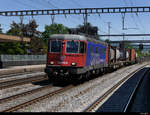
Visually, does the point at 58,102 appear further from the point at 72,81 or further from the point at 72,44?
the point at 72,81

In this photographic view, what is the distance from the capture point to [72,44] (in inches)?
596

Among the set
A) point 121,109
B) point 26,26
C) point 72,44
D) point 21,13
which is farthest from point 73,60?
point 26,26

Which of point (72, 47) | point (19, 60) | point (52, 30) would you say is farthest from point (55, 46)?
point (52, 30)

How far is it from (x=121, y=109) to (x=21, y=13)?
65.6ft

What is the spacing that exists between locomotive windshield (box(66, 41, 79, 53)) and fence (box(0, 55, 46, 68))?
18.7 metres

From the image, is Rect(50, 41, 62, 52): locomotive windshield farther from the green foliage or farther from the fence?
the green foliage

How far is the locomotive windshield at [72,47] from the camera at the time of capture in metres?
15.1

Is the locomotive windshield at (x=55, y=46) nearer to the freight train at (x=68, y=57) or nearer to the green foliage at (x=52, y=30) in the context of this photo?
the freight train at (x=68, y=57)

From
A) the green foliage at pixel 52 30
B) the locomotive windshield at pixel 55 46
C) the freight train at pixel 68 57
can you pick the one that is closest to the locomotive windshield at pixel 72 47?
the freight train at pixel 68 57

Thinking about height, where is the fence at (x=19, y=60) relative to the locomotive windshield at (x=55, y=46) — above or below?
below

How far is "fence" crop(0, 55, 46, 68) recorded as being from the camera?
3238 cm

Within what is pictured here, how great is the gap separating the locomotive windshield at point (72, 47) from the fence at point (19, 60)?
738 inches

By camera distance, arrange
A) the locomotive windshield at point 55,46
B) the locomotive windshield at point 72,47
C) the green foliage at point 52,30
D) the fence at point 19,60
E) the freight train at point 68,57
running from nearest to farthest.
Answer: the freight train at point 68,57
the locomotive windshield at point 72,47
the locomotive windshield at point 55,46
the fence at point 19,60
the green foliage at point 52,30

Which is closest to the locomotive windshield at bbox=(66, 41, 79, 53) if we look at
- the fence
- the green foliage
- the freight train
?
the freight train
